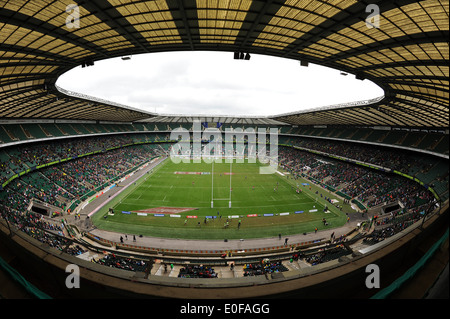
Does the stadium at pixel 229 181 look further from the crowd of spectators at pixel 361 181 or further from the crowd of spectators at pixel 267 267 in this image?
the crowd of spectators at pixel 361 181

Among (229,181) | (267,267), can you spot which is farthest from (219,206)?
(267,267)

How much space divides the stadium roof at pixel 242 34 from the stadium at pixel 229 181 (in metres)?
0.12

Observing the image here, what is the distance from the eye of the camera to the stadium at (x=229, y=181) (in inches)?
167

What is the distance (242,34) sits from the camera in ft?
51.8

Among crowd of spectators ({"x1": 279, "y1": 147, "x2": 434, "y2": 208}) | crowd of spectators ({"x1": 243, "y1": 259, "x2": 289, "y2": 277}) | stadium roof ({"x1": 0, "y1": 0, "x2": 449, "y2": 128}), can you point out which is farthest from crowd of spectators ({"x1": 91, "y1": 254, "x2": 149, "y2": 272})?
crowd of spectators ({"x1": 279, "y1": 147, "x2": 434, "y2": 208})

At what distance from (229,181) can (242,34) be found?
36468 millimetres

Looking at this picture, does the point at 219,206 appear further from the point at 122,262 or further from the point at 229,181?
the point at 122,262

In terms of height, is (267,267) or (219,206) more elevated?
(219,206)

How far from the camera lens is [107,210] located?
3250 cm

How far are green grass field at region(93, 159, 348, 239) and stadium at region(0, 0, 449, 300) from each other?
323mm

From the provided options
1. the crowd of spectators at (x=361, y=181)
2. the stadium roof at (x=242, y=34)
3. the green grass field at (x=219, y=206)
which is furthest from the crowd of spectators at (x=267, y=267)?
the crowd of spectators at (x=361, y=181)

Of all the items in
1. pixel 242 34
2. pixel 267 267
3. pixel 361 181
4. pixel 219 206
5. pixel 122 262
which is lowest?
pixel 267 267

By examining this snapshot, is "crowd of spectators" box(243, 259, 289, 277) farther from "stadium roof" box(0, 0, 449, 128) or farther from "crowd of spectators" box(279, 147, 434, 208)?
"crowd of spectators" box(279, 147, 434, 208)
